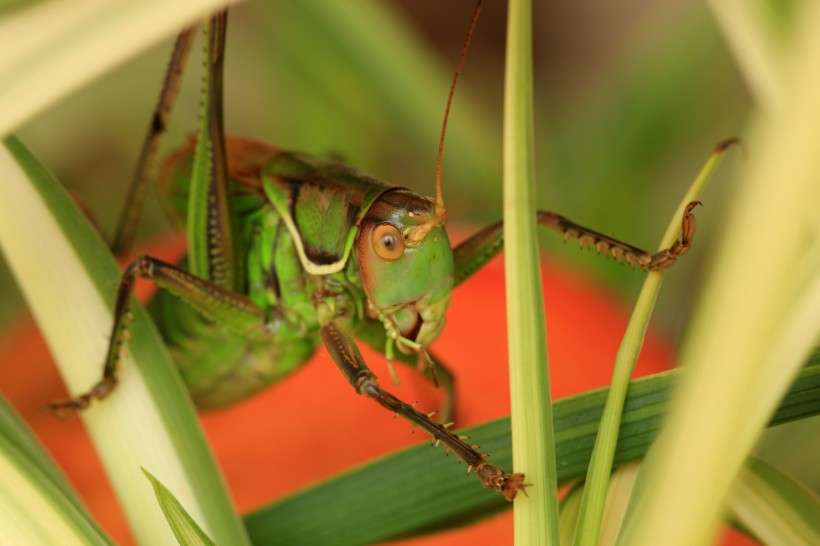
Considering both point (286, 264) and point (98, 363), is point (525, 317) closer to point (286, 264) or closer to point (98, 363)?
point (98, 363)

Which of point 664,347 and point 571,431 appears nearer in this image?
point 571,431

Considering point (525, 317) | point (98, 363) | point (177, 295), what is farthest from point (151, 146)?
point (525, 317)

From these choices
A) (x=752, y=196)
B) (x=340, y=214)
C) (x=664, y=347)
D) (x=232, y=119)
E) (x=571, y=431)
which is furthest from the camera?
(x=232, y=119)

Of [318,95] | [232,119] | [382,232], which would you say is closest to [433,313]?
[382,232]

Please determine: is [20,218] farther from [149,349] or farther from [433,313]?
[433,313]

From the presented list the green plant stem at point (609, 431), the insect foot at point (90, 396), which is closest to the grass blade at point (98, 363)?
the insect foot at point (90, 396)

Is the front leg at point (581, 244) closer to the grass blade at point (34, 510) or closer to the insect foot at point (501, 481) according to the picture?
the insect foot at point (501, 481)
